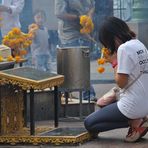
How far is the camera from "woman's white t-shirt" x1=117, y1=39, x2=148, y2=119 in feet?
21.5

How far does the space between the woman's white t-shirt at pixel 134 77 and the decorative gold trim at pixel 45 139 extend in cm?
51

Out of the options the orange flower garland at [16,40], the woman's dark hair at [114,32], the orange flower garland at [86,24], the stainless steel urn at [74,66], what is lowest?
the stainless steel urn at [74,66]

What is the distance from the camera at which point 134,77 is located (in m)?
6.64

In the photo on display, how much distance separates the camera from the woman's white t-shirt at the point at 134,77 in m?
6.55

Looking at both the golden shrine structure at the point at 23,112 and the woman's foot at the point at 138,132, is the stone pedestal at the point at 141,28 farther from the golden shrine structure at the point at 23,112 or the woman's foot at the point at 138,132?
the woman's foot at the point at 138,132

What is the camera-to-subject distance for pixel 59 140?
681cm

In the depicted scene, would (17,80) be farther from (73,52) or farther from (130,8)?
(130,8)

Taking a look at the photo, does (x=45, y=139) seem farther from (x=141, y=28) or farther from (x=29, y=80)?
(x=141, y=28)

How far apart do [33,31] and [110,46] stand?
4.73 metres

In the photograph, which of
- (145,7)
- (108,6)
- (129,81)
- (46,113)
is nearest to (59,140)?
(129,81)

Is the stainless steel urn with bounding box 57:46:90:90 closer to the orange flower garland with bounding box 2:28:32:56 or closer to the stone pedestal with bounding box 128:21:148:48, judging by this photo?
the orange flower garland with bounding box 2:28:32:56

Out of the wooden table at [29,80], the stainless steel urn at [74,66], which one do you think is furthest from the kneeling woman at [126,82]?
the stainless steel urn at [74,66]

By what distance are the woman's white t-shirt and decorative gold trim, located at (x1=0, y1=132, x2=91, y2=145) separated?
20.0 inches

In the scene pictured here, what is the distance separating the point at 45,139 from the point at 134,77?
109cm
